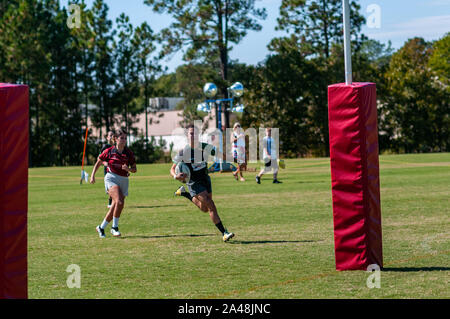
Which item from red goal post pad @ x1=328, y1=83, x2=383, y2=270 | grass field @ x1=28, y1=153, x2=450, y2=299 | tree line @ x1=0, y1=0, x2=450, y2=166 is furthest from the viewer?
tree line @ x1=0, y1=0, x2=450, y2=166

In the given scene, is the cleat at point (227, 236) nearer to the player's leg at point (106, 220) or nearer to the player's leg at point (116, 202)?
the player's leg at point (116, 202)

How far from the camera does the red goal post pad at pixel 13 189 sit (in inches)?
254

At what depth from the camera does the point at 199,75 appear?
189ft

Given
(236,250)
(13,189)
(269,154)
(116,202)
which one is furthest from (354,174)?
(269,154)

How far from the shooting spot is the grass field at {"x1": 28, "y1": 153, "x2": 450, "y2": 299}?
26.2 ft

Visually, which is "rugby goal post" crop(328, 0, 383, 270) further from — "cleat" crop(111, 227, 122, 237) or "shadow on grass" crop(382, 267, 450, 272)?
"cleat" crop(111, 227, 122, 237)

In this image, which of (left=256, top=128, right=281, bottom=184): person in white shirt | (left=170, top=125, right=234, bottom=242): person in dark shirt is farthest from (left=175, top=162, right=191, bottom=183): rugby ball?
(left=256, top=128, right=281, bottom=184): person in white shirt

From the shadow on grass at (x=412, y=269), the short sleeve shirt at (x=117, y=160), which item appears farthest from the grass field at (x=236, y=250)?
the short sleeve shirt at (x=117, y=160)

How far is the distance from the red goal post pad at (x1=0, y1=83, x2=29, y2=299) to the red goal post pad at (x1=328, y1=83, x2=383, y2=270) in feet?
12.5

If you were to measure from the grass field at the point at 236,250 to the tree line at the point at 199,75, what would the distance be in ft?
120

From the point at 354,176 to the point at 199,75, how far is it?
1954 inches

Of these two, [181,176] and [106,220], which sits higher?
[181,176]

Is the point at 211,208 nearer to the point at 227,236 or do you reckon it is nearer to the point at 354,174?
the point at 227,236

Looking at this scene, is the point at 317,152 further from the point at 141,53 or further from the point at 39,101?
the point at 39,101
